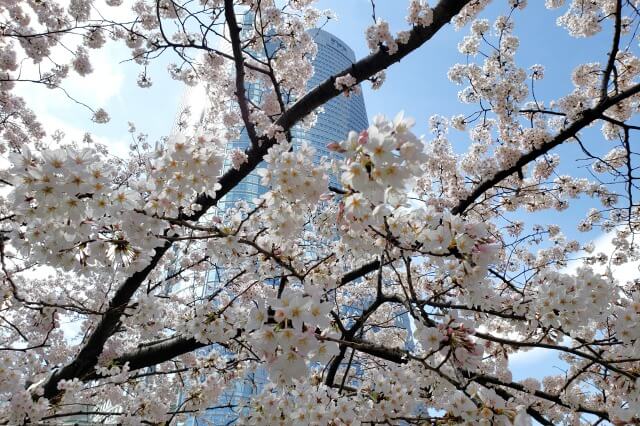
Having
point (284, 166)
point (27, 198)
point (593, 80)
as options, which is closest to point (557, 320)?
point (284, 166)

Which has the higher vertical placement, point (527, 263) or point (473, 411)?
point (527, 263)

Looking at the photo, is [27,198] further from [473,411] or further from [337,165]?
[473,411]

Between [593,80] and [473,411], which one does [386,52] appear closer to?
[473,411]

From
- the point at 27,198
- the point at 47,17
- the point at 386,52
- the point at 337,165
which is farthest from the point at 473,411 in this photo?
the point at 47,17

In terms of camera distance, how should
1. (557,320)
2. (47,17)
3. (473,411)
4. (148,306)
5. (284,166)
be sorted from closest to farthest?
(473,411) → (284,166) → (557,320) → (148,306) → (47,17)

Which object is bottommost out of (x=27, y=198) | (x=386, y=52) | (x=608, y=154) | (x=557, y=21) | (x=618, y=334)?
(x=27, y=198)

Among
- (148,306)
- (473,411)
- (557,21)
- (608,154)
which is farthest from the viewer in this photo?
(608,154)

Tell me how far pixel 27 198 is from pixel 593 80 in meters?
7.73

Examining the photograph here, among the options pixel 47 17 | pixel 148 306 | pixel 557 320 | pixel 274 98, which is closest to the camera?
pixel 557 320

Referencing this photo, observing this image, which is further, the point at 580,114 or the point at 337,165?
the point at 580,114

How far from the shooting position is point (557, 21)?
6.57 metres

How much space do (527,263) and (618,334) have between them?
6.17 m

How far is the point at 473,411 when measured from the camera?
76.7 inches

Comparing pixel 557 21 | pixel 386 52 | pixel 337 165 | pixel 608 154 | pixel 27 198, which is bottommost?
pixel 27 198
